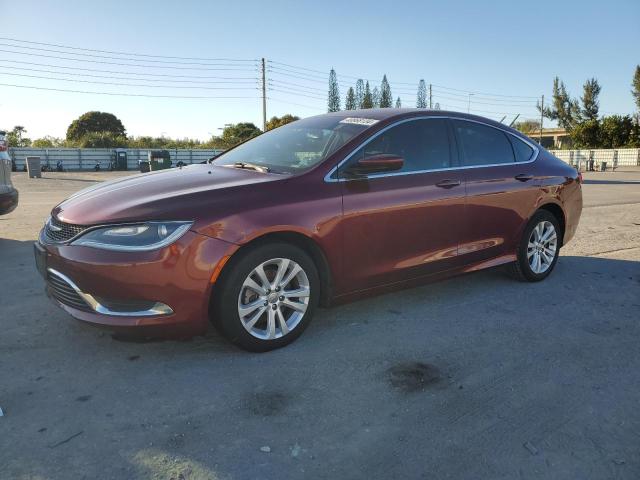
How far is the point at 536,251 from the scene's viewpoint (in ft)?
16.7

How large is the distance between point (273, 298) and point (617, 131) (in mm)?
64220

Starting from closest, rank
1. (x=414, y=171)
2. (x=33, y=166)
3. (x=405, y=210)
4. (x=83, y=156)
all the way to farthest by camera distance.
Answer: (x=405, y=210) < (x=414, y=171) < (x=33, y=166) < (x=83, y=156)

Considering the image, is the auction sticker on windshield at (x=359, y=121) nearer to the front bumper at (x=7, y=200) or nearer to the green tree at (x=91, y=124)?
the front bumper at (x=7, y=200)

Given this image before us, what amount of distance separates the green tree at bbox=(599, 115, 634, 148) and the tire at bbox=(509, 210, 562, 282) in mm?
60076

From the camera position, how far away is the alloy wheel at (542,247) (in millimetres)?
5047

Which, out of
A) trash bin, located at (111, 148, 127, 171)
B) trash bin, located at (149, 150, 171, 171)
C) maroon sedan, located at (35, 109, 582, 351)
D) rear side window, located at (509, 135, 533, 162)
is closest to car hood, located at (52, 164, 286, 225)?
maroon sedan, located at (35, 109, 582, 351)

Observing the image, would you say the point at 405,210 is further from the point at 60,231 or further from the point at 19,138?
the point at 19,138

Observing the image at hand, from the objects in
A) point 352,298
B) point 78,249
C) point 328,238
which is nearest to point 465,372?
point 352,298

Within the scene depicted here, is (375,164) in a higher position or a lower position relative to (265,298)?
higher

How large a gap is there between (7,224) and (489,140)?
24.3 feet

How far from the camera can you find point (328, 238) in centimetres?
354

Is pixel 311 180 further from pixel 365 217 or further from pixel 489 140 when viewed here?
pixel 489 140

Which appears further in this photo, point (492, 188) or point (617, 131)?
point (617, 131)

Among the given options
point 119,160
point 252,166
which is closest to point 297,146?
point 252,166
